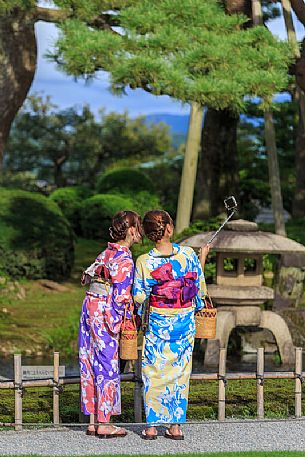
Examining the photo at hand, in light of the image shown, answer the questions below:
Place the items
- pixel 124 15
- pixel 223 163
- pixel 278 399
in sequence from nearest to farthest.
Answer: pixel 278 399 → pixel 124 15 → pixel 223 163

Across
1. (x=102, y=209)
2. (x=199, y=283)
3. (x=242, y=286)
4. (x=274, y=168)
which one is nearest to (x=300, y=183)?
(x=102, y=209)

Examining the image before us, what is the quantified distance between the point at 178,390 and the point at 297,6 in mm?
5631

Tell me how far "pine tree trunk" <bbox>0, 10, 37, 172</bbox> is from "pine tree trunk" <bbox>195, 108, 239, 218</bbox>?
17.4 ft

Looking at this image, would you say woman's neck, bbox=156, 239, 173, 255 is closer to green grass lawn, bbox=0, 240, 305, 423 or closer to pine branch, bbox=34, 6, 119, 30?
green grass lawn, bbox=0, 240, 305, 423

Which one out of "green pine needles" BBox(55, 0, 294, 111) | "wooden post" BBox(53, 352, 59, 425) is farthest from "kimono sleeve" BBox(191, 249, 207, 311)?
"green pine needles" BBox(55, 0, 294, 111)

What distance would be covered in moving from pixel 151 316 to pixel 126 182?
19.8 metres

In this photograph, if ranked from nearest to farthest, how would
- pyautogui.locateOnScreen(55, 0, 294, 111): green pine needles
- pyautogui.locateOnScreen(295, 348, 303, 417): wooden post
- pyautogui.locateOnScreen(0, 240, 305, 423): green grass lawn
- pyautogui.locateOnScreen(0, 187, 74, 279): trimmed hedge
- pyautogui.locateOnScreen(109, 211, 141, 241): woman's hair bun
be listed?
pyautogui.locateOnScreen(109, 211, 141, 241): woman's hair bun < pyautogui.locateOnScreen(295, 348, 303, 417): wooden post < pyautogui.locateOnScreen(0, 240, 305, 423): green grass lawn < pyautogui.locateOnScreen(55, 0, 294, 111): green pine needles < pyautogui.locateOnScreen(0, 187, 74, 279): trimmed hedge

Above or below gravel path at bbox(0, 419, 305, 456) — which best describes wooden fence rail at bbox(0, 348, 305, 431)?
above

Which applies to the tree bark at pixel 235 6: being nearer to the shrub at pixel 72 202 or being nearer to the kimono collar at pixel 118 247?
the kimono collar at pixel 118 247

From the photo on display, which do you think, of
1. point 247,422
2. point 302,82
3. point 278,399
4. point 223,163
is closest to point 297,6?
point 302,82

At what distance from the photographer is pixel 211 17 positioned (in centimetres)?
1015

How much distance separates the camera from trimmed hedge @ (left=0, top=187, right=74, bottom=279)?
632 inches

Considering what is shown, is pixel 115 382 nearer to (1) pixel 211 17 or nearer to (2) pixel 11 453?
(2) pixel 11 453

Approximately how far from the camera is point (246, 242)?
1137 centimetres
